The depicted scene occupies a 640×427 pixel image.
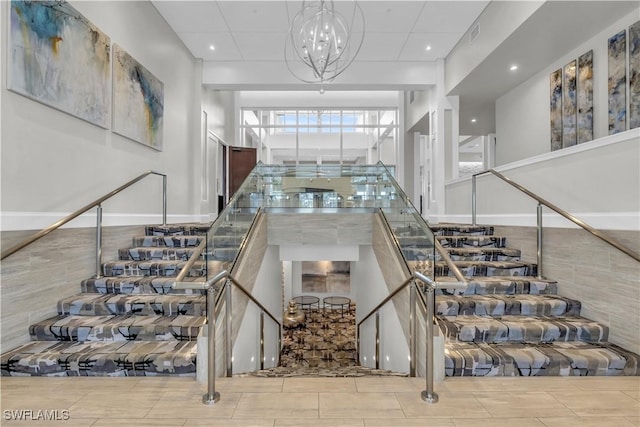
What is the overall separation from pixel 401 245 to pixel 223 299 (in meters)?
2.37

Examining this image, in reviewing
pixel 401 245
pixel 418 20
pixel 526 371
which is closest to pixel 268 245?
pixel 401 245

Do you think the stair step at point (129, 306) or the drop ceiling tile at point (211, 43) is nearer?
the stair step at point (129, 306)

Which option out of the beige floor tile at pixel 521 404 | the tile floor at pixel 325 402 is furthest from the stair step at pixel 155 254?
the beige floor tile at pixel 521 404

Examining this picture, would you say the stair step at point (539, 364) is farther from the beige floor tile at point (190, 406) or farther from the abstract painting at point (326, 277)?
the abstract painting at point (326, 277)

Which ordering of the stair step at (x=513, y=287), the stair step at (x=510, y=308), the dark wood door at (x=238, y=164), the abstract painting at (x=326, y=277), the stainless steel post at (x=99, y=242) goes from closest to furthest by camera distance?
the stair step at (x=510, y=308) → the stair step at (x=513, y=287) → the stainless steel post at (x=99, y=242) → the dark wood door at (x=238, y=164) → the abstract painting at (x=326, y=277)

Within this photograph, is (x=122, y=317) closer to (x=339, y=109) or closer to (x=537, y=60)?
(x=537, y=60)

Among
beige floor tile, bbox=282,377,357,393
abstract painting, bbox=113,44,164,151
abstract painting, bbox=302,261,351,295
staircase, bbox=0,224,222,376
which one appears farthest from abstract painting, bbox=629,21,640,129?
abstract painting, bbox=302,261,351,295

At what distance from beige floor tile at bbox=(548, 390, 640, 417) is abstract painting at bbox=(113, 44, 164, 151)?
5.89 m

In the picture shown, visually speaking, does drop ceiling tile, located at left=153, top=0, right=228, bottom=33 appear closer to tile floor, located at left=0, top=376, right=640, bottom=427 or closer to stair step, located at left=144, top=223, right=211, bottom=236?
stair step, located at left=144, top=223, right=211, bottom=236

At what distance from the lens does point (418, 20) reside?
19.7 feet

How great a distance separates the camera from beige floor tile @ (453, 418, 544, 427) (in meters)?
2.02

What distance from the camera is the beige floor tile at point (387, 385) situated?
7.93 ft

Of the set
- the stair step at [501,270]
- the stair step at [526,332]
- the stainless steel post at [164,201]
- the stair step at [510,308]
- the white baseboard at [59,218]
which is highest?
the stainless steel post at [164,201]

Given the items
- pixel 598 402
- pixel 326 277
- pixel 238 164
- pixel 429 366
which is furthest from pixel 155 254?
pixel 326 277
